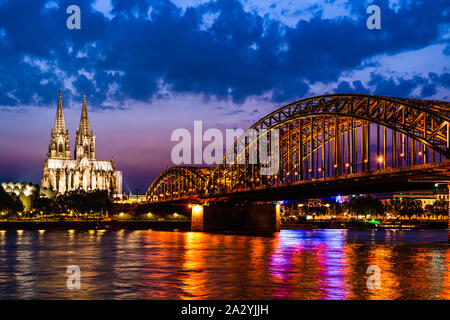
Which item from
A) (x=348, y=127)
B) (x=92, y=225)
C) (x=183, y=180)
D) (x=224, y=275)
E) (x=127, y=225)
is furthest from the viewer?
(x=183, y=180)

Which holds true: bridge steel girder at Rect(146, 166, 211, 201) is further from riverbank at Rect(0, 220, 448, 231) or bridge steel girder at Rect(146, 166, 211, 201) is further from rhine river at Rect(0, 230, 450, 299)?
rhine river at Rect(0, 230, 450, 299)

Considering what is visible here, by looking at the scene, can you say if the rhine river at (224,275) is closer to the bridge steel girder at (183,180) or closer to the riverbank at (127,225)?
the bridge steel girder at (183,180)

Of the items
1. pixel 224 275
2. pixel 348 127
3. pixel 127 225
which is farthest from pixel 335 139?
pixel 127 225

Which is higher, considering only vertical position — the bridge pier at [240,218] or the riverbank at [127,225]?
the bridge pier at [240,218]

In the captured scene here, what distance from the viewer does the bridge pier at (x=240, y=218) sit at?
111812 millimetres

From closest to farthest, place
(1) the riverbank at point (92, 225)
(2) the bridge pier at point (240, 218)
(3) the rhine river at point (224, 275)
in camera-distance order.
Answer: (3) the rhine river at point (224, 275) → (2) the bridge pier at point (240, 218) → (1) the riverbank at point (92, 225)

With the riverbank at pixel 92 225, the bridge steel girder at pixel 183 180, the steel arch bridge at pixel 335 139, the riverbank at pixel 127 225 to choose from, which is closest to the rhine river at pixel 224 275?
the steel arch bridge at pixel 335 139

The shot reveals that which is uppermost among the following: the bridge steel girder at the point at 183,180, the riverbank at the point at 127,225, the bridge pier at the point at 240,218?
the bridge steel girder at the point at 183,180

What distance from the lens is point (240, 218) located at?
11200 cm

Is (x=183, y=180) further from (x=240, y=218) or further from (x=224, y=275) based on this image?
(x=224, y=275)

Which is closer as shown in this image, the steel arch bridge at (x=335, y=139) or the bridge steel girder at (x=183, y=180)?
the steel arch bridge at (x=335, y=139)

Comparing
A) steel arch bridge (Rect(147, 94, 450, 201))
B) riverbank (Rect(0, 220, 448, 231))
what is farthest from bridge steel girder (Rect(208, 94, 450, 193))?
riverbank (Rect(0, 220, 448, 231))

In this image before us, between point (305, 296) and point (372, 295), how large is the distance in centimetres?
321
